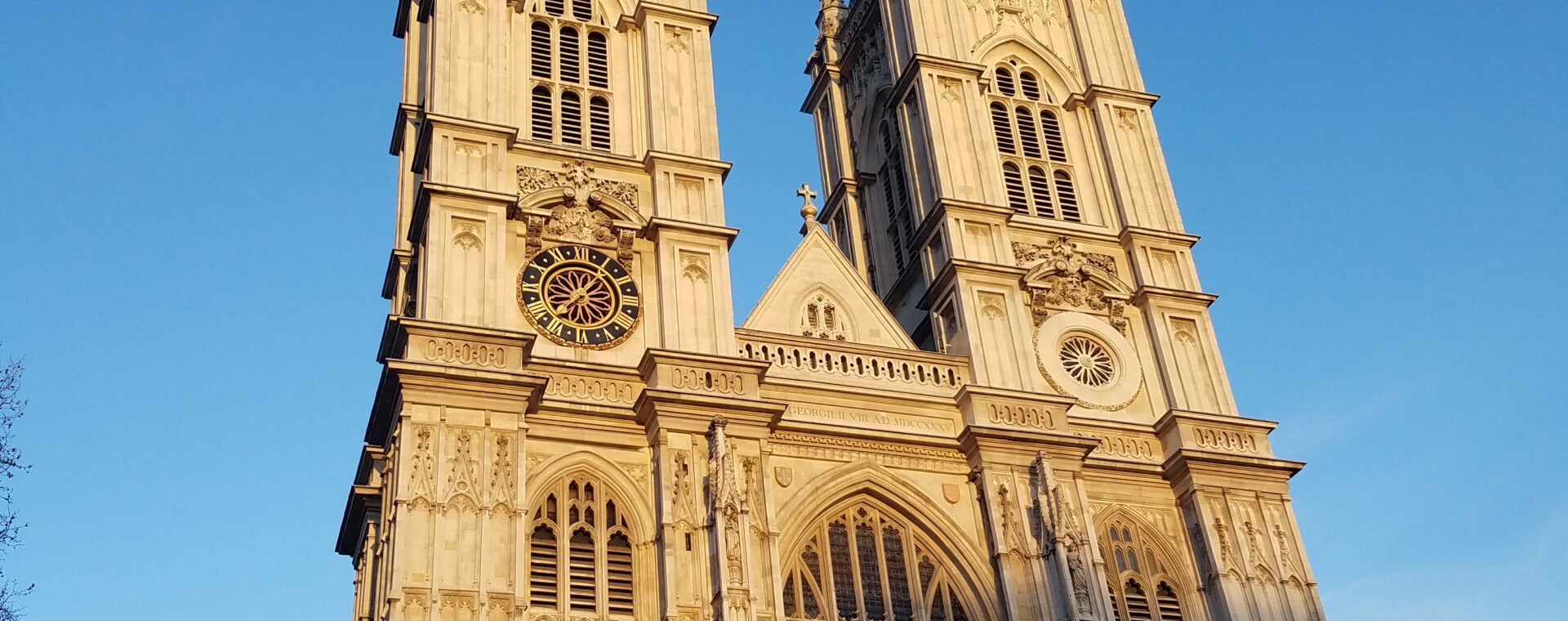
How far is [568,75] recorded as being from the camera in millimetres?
31609

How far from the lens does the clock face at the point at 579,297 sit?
27609mm

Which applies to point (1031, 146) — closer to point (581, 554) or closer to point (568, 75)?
point (568, 75)

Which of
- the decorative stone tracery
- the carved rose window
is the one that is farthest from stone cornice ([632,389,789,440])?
the decorative stone tracery

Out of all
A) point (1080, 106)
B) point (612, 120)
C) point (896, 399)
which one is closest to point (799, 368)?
point (896, 399)

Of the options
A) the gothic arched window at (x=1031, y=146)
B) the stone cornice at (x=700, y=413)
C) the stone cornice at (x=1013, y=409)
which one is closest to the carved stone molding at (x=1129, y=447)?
the stone cornice at (x=1013, y=409)

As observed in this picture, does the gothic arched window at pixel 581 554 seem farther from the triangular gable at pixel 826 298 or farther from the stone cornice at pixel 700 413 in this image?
the triangular gable at pixel 826 298

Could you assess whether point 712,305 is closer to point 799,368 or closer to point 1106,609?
point 799,368

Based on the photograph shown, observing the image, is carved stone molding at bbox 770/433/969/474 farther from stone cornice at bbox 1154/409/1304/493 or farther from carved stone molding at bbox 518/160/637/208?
carved stone molding at bbox 518/160/637/208

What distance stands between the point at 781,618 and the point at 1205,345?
11.3 meters

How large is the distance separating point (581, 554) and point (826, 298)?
7596 mm

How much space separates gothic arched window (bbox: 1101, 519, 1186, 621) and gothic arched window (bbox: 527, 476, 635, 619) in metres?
8.24

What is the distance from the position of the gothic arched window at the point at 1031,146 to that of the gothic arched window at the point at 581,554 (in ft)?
38.0

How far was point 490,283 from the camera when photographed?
27172mm

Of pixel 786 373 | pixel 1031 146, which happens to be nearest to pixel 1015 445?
pixel 786 373
